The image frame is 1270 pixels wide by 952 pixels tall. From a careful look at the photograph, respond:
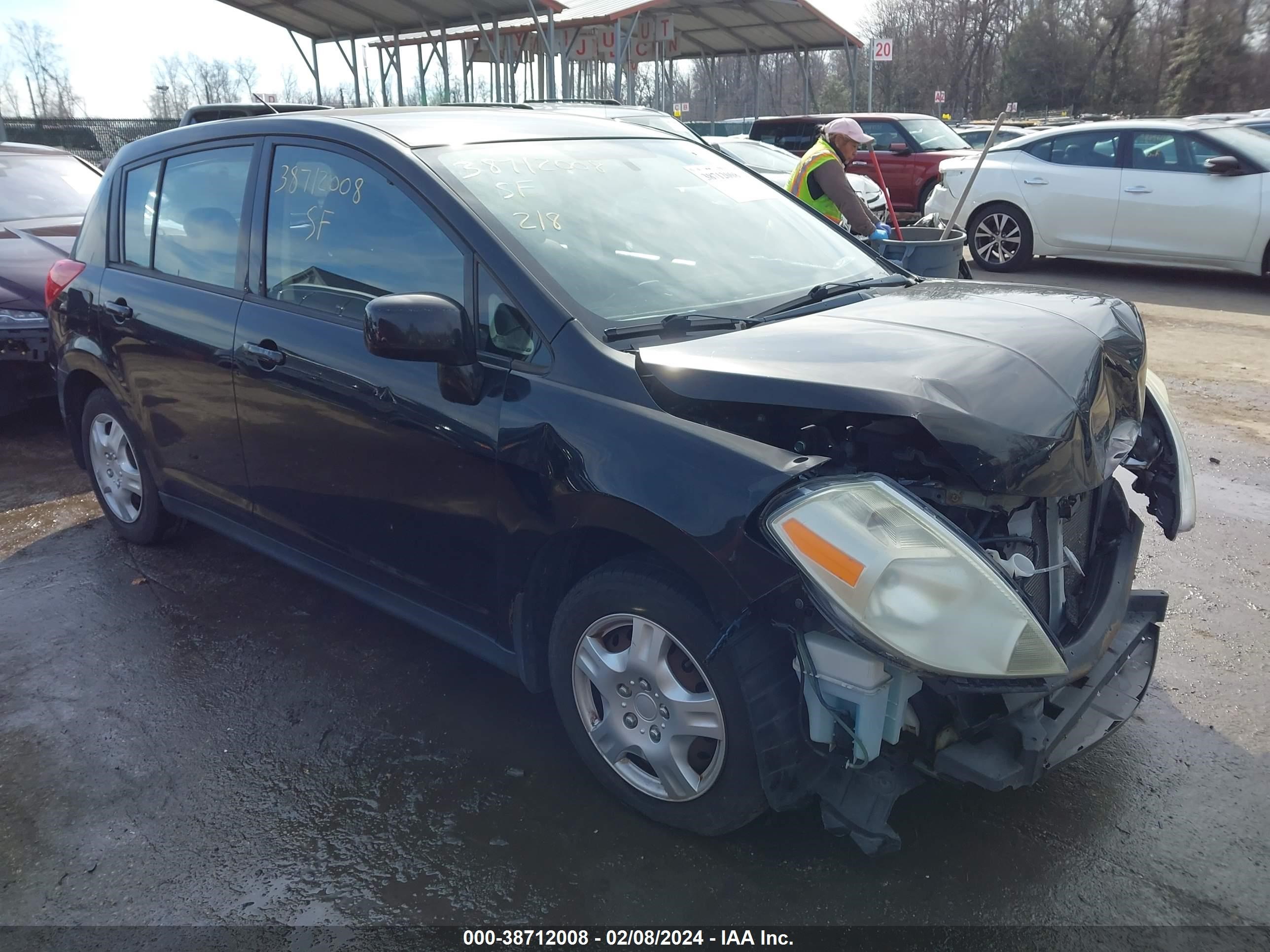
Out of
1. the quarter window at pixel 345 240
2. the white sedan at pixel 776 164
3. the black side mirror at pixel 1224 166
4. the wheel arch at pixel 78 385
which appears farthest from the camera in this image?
the white sedan at pixel 776 164

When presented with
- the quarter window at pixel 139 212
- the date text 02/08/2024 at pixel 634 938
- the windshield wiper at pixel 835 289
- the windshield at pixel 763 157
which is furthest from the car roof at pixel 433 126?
the windshield at pixel 763 157

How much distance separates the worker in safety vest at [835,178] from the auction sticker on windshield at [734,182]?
260 centimetres

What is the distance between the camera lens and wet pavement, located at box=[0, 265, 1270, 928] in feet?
8.23

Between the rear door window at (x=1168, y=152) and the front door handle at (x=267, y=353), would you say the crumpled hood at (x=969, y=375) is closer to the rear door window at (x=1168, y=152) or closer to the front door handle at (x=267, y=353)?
the front door handle at (x=267, y=353)

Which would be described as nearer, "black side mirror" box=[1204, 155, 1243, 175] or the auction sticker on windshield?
the auction sticker on windshield

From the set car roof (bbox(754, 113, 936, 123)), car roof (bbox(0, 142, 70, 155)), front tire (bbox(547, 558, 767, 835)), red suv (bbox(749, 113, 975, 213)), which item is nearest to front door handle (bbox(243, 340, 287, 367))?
front tire (bbox(547, 558, 767, 835))

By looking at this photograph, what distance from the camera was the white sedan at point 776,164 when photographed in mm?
10953

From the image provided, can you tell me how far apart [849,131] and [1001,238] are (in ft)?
19.0

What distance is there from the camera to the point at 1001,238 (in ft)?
38.8

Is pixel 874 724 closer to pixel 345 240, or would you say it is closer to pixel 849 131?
pixel 345 240

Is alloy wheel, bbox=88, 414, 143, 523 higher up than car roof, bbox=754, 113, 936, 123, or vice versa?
car roof, bbox=754, 113, 936, 123

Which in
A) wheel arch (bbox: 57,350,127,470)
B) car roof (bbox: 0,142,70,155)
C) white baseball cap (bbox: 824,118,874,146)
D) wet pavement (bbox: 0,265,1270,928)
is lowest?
wet pavement (bbox: 0,265,1270,928)

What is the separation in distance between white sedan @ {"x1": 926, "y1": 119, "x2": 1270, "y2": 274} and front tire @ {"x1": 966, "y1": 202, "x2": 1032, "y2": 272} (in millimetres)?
11

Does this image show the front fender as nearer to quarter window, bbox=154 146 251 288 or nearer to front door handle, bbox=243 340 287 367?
front door handle, bbox=243 340 287 367
